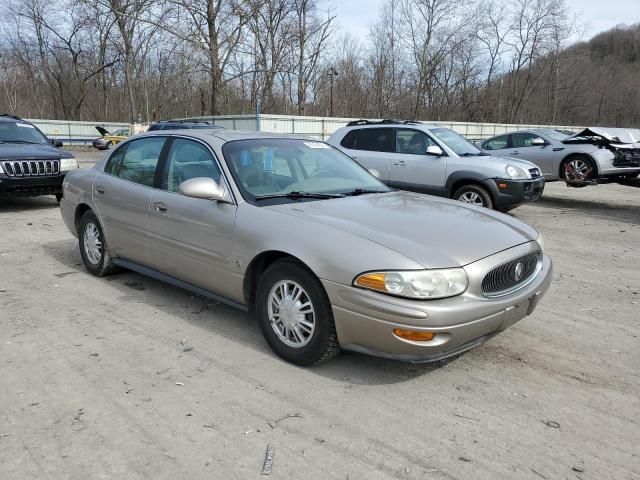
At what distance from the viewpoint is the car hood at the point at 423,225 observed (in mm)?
3083

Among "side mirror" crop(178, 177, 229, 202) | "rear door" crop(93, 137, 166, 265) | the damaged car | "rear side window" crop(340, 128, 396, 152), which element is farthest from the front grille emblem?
the damaged car

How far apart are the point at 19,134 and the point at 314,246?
30.9 ft

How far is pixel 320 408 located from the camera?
297cm

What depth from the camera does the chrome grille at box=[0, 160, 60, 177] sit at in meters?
8.84

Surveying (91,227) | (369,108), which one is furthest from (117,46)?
(91,227)

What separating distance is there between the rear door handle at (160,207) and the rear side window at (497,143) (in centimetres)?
1122

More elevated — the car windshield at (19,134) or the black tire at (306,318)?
the car windshield at (19,134)

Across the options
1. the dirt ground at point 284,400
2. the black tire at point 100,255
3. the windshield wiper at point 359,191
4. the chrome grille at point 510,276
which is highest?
the windshield wiper at point 359,191

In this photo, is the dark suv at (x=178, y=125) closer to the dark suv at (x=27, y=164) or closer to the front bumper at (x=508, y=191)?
the dark suv at (x=27, y=164)

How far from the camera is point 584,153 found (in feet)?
37.9

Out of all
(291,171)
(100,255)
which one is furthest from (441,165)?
(100,255)

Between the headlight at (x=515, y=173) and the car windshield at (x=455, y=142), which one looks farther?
the car windshield at (x=455, y=142)

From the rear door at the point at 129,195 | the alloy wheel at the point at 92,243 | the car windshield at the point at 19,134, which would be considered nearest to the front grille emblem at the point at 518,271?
the rear door at the point at 129,195

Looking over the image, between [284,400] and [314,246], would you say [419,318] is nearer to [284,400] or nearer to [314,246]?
[314,246]
